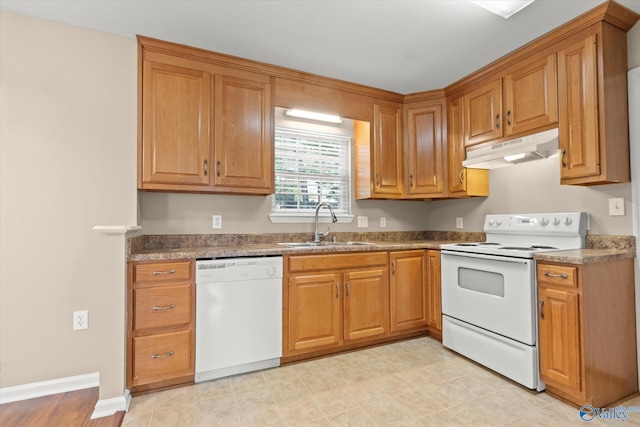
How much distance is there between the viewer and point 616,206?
2162 mm

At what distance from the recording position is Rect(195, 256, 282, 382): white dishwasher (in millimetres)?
2182

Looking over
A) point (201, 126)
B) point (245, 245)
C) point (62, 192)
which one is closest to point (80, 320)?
point (62, 192)

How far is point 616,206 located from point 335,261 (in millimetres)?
1999

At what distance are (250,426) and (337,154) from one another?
8.28ft

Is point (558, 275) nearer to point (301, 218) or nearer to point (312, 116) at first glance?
point (301, 218)

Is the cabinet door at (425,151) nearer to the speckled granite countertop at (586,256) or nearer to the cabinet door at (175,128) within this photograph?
the speckled granite countertop at (586,256)

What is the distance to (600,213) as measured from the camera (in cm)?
225

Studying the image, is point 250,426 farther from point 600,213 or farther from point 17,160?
point 600,213

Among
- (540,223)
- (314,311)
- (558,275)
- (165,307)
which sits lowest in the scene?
(314,311)

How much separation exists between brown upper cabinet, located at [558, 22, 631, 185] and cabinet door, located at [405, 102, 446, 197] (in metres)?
1.13

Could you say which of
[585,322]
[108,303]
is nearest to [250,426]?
[108,303]

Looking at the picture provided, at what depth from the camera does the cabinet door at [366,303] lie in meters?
2.64

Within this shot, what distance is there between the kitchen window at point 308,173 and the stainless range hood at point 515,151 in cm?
122

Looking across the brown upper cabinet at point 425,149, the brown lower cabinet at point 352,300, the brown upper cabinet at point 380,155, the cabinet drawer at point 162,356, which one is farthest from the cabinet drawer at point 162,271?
the brown upper cabinet at point 425,149
